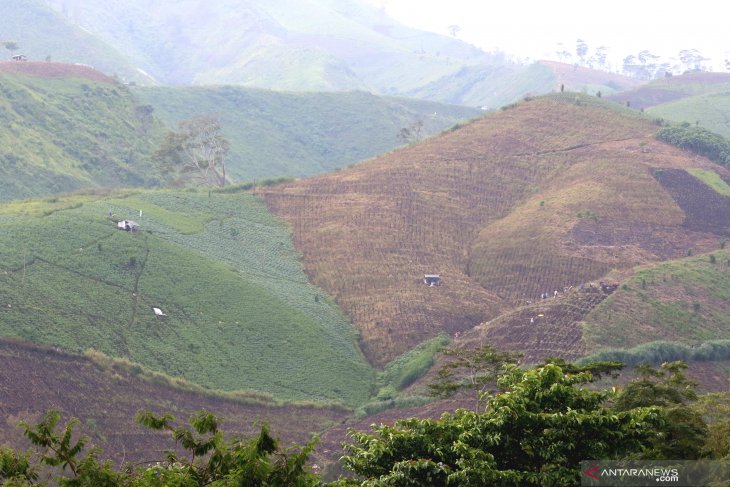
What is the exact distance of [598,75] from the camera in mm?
170375

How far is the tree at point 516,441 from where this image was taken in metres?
15.7

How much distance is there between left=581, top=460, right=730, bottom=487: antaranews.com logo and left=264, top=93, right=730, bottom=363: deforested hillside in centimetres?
3165

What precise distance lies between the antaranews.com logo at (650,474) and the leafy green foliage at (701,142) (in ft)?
201

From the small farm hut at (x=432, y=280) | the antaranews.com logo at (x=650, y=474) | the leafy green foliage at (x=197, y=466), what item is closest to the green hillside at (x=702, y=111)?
the small farm hut at (x=432, y=280)

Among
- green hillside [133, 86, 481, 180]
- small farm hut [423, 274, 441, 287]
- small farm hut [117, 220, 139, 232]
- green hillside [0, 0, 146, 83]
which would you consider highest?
green hillside [0, 0, 146, 83]

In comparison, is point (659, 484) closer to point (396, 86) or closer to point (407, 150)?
point (407, 150)

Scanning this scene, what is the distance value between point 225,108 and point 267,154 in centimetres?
1307

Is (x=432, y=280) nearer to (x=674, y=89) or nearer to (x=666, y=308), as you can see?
(x=666, y=308)

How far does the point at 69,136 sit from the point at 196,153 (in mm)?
15554

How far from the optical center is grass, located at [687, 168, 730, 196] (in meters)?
66.6

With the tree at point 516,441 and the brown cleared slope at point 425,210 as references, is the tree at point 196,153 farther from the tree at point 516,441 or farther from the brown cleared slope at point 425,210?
the tree at point 516,441

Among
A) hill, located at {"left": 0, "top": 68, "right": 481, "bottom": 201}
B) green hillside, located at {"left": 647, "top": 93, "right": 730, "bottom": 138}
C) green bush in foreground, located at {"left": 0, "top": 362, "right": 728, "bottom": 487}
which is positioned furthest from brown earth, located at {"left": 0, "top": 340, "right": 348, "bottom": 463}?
green hillside, located at {"left": 647, "top": 93, "right": 730, "bottom": 138}

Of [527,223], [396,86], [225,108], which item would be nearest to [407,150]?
[527,223]

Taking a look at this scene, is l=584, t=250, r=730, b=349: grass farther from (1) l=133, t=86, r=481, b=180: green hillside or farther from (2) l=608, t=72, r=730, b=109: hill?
(2) l=608, t=72, r=730, b=109: hill
